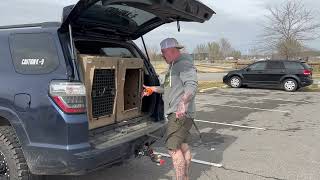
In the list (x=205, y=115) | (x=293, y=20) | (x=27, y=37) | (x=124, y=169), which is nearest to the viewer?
(x=27, y=37)

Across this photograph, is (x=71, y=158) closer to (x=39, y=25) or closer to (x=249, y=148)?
(x=39, y=25)

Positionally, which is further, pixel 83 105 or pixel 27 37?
pixel 27 37

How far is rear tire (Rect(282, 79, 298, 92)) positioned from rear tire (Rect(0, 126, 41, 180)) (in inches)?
662

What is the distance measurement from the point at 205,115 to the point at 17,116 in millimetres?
7257

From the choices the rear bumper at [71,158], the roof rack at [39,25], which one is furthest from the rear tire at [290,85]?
the roof rack at [39,25]

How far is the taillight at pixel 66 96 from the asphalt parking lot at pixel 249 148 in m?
1.62

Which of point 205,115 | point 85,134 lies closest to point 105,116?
point 85,134

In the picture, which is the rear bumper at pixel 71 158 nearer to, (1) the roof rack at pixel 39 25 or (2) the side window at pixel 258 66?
(1) the roof rack at pixel 39 25

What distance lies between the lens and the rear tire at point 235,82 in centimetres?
2059

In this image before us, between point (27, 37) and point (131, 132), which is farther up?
point (27, 37)

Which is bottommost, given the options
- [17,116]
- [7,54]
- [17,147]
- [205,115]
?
[205,115]

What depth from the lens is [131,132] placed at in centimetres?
482

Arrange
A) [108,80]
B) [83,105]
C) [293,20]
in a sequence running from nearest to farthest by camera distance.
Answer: [83,105] < [108,80] < [293,20]

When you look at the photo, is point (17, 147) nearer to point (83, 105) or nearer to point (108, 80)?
point (83, 105)
